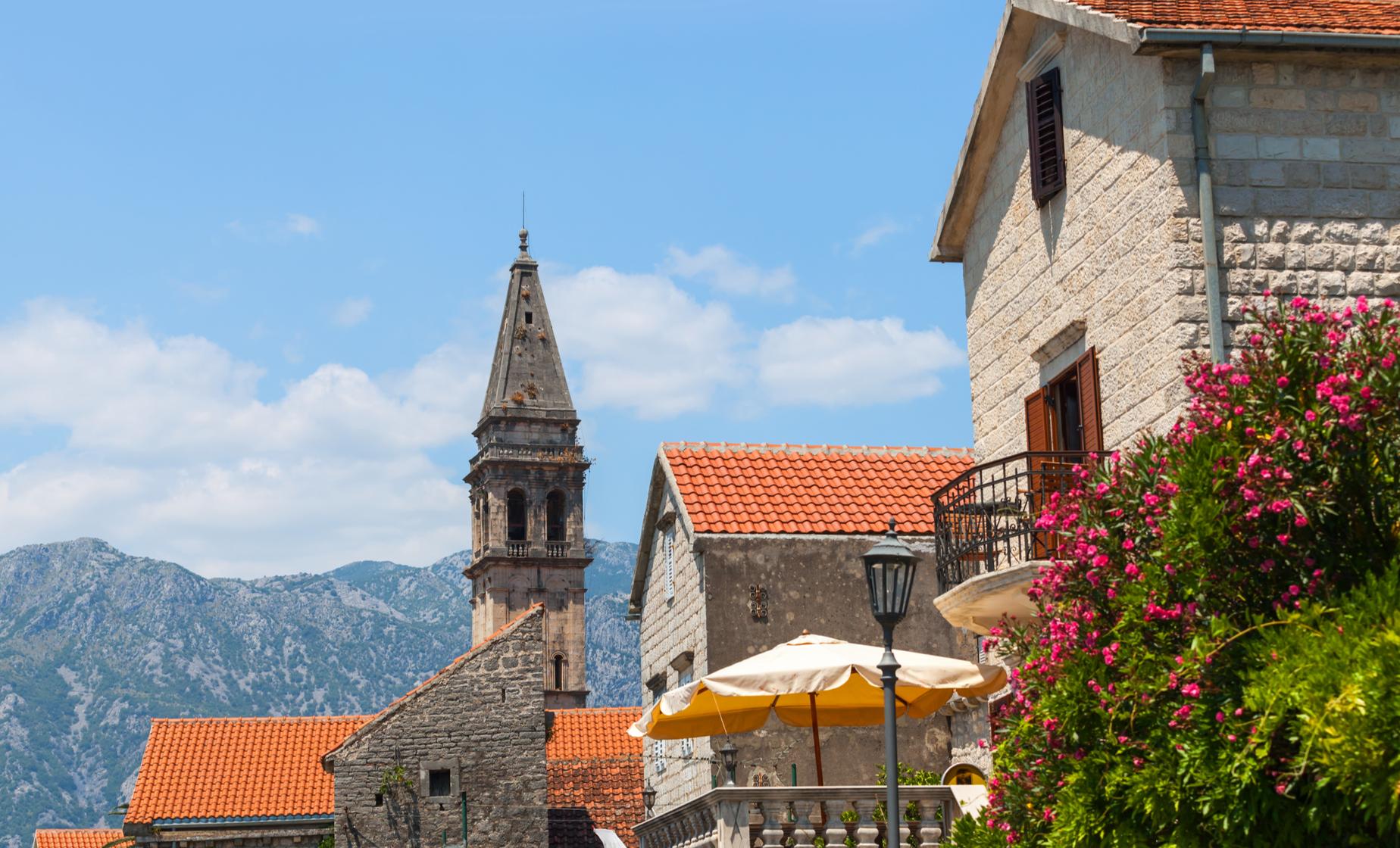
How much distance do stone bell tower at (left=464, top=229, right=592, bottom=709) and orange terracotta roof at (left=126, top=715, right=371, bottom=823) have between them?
3845 cm

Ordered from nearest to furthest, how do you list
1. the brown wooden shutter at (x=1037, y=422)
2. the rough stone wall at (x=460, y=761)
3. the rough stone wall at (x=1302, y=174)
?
1. the rough stone wall at (x=1302, y=174)
2. the brown wooden shutter at (x=1037, y=422)
3. the rough stone wall at (x=460, y=761)

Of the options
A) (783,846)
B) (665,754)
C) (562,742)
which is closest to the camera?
(783,846)

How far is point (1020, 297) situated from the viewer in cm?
1756

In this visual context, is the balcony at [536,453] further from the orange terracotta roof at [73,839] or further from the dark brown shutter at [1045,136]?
the dark brown shutter at [1045,136]

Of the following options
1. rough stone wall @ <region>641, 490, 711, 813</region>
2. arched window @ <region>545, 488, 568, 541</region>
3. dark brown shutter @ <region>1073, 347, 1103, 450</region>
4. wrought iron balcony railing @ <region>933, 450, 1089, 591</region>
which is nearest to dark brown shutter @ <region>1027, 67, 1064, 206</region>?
dark brown shutter @ <region>1073, 347, 1103, 450</region>

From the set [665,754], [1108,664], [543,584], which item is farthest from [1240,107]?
[543,584]

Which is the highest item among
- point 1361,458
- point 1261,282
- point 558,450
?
point 558,450

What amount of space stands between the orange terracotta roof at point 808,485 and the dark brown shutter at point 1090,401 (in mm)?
8374

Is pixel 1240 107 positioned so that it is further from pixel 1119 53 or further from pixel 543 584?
pixel 543 584

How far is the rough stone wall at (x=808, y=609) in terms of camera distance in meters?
24.0

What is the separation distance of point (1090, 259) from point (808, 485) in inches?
422

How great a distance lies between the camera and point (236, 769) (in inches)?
1738

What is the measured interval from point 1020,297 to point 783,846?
18.0ft

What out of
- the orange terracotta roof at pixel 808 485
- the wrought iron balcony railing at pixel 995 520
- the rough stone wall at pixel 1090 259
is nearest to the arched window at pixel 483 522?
the orange terracotta roof at pixel 808 485
